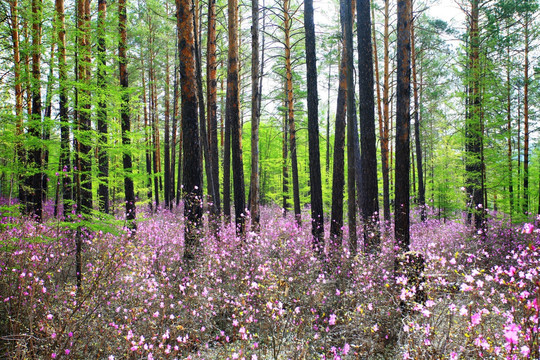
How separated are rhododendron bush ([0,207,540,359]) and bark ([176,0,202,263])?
0.71m

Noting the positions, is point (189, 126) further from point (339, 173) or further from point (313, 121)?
point (339, 173)

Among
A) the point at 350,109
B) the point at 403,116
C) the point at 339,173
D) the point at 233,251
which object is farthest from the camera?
the point at 339,173

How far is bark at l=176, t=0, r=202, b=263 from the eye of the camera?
641 centimetres

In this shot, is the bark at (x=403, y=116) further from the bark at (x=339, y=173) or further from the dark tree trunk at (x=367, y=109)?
the bark at (x=339, y=173)

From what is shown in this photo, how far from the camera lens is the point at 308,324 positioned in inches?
162

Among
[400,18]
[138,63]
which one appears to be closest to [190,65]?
[400,18]

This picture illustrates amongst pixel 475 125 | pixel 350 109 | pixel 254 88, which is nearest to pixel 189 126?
pixel 254 88

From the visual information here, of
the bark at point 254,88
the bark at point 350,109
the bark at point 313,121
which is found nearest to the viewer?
the bark at point 350,109

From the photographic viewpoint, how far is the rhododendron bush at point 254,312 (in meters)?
2.78

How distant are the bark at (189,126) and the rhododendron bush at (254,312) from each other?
71 centimetres

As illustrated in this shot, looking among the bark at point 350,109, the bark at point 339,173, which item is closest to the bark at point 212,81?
the bark at point 339,173

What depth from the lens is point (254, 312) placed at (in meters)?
4.05

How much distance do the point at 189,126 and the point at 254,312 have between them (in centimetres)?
431

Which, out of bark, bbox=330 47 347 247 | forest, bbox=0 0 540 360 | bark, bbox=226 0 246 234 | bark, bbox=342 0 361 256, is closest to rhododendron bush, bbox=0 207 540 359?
forest, bbox=0 0 540 360
